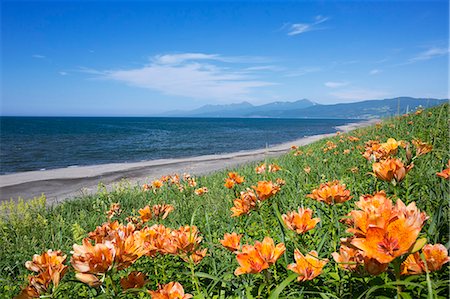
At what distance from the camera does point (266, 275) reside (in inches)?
45.4

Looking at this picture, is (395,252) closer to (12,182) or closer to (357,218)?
(357,218)

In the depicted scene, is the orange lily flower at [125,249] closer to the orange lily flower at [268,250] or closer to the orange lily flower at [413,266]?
the orange lily flower at [268,250]

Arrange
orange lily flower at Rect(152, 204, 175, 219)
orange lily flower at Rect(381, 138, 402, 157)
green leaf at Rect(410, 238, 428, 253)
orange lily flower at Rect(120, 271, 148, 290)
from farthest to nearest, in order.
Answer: orange lily flower at Rect(152, 204, 175, 219) → orange lily flower at Rect(381, 138, 402, 157) → orange lily flower at Rect(120, 271, 148, 290) → green leaf at Rect(410, 238, 428, 253)

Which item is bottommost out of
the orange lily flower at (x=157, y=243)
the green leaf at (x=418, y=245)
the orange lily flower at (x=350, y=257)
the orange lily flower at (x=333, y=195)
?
the orange lily flower at (x=157, y=243)

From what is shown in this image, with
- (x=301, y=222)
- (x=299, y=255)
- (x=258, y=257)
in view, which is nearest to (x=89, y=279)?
(x=258, y=257)

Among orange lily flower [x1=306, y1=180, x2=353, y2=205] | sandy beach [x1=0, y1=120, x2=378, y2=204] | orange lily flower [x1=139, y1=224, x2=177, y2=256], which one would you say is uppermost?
orange lily flower [x1=306, y1=180, x2=353, y2=205]

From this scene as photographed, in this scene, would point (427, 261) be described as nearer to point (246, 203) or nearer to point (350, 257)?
point (350, 257)

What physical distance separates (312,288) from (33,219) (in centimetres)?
664

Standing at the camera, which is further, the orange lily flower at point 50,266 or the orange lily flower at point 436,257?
the orange lily flower at point 50,266

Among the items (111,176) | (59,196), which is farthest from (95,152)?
(59,196)

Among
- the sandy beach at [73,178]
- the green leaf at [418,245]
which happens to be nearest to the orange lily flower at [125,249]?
the green leaf at [418,245]

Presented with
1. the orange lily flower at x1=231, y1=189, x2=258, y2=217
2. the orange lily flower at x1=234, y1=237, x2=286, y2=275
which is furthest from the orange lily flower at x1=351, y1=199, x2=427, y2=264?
the orange lily flower at x1=231, y1=189, x2=258, y2=217

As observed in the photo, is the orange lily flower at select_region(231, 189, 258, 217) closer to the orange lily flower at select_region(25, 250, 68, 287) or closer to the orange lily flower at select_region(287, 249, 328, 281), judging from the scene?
the orange lily flower at select_region(287, 249, 328, 281)

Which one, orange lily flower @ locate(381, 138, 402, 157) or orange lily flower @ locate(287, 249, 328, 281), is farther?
orange lily flower @ locate(381, 138, 402, 157)
